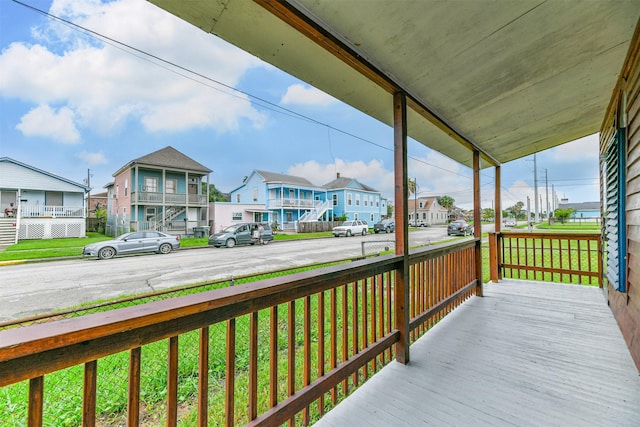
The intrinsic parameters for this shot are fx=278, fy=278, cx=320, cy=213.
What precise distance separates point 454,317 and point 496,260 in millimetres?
2152

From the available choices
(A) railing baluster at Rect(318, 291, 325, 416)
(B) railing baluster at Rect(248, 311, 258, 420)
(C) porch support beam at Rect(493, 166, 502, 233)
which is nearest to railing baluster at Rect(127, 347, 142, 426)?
(B) railing baluster at Rect(248, 311, 258, 420)

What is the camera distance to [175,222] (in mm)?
2799

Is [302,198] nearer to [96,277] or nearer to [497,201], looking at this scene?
[497,201]

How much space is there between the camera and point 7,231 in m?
1.65

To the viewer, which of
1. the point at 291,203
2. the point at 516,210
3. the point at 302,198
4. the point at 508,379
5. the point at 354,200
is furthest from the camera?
the point at 516,210

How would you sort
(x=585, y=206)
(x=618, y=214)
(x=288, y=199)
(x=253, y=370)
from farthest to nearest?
(x=585, y=206)
(x=288, y=199)
(x=618, y=214)
(x=253, y=370)

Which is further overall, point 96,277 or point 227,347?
point 96,277

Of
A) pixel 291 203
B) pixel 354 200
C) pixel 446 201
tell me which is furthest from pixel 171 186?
pixel 446 201

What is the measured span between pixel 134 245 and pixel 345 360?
284 cm

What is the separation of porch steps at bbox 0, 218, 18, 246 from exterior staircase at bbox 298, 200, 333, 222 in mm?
8418

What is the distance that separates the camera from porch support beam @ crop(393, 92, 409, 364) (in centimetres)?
190

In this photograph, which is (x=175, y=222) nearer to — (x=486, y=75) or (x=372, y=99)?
(x=372, y=99)

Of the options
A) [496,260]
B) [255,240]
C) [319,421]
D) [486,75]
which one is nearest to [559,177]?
[496,260]

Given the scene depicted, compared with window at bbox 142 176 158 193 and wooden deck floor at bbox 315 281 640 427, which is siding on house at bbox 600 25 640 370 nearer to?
wooden deck floor at bbox 315 281 640 427
